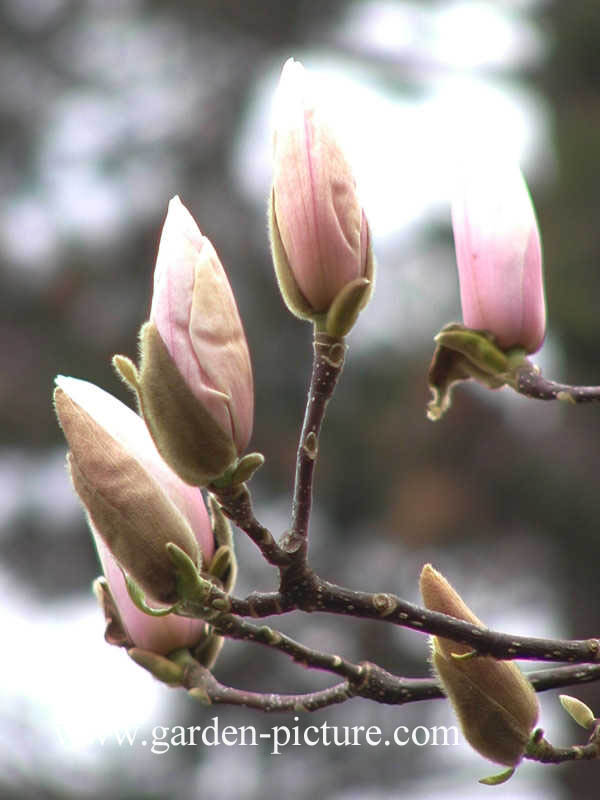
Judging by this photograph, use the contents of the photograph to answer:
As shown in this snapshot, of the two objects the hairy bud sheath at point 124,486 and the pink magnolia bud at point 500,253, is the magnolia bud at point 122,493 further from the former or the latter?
the pink magnolia bud at point 500,253

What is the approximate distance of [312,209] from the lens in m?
0.64

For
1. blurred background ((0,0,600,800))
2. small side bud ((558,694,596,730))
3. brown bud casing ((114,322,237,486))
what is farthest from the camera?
blurred background ((0,0,600,800))

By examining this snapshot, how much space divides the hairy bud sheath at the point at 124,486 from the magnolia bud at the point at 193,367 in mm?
25

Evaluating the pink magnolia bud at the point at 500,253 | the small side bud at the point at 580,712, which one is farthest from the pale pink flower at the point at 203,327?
the small side bud at the point at 580,712

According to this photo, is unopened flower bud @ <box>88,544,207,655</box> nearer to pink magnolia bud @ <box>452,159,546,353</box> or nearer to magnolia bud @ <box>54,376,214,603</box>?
magnolia bud @ <box>54,376,214,603</box>

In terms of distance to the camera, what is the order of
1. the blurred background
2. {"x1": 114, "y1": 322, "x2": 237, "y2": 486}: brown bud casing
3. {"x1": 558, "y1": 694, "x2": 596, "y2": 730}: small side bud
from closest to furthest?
{"x1": 114, "y1": 322, "x2": 237, "y2": 486}: brown bud casing, {"x1": 558, "y1": 694, "x2": 596, "y2": 730}: small side bud, the blurred background

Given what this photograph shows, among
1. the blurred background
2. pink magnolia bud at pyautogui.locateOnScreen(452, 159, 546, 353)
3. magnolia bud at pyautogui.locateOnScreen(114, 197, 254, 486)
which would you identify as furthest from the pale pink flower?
the blurred background

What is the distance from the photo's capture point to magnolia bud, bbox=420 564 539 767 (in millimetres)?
706

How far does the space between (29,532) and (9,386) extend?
2.08ft

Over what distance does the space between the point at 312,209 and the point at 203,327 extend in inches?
2.9

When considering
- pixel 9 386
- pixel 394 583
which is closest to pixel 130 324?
pixel 9 386

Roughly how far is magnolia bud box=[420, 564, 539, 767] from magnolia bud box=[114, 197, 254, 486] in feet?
0.47

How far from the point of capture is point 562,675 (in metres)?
0.70

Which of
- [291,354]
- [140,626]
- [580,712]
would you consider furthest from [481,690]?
[291,354]
